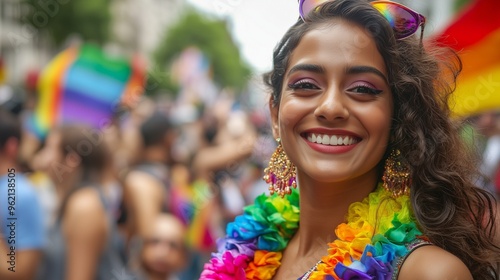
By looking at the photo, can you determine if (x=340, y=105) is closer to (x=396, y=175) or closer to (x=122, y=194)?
(x=396, y=175)

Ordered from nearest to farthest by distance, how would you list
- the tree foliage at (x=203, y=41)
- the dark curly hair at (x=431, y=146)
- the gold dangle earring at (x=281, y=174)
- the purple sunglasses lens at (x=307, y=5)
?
the dark curly hair at (x=431, y=146) < the purple sunglasses lens at (x=307, y=5) < the gold dangle earring at (x=281, y=174) < the tree foliage at (x=203, y=41)

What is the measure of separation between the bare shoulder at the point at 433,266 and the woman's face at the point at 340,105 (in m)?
0.34

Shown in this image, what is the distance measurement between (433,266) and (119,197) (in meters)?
4.07

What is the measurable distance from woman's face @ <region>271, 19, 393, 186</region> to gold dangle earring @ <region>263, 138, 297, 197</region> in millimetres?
266

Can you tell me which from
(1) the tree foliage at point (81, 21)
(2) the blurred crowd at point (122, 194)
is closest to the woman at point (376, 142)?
(2) the blurred crowd at point (122, 194)

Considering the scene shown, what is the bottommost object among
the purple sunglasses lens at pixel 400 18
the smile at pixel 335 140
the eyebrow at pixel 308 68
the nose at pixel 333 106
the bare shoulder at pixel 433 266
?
the bare shoulder at pixel 433 266

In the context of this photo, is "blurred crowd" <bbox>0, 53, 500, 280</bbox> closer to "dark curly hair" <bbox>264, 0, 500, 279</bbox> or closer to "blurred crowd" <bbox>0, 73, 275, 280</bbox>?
"blurred crowd" <bbox>0, 73, 275, 280</bbox>

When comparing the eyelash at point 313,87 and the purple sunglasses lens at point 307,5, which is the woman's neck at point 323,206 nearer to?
the eyelash at point 313,87

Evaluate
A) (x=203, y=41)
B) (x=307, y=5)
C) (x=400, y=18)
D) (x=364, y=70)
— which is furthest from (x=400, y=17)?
(x=203, y=41)

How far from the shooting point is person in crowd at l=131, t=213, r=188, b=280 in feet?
15.7

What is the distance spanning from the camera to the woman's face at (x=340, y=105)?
2150mm

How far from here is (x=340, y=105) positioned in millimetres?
2141

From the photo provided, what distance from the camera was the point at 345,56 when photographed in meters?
2.17

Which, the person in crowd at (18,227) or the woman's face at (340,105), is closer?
the woman's face at (340,105)
